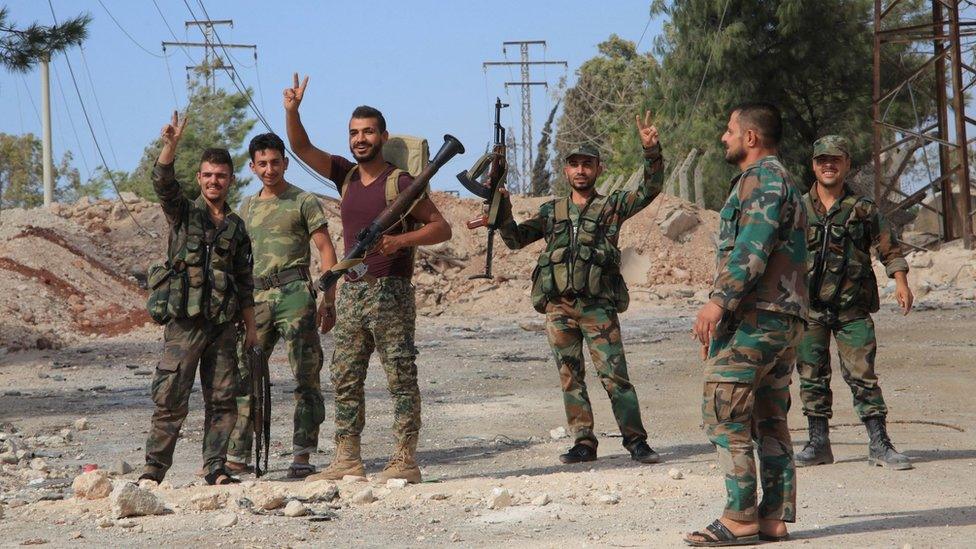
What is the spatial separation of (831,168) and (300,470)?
3.53 metres

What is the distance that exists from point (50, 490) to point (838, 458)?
4583 millimetres

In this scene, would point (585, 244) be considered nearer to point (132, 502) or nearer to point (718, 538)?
point (718, 538)

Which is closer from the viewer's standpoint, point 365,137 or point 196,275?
point 365,137

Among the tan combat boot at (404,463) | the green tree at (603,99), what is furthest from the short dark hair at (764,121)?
the green tree at (603,99)

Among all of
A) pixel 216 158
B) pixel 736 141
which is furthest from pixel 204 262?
pixel 736 141

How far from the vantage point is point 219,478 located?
694 centimetres

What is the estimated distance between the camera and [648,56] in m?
64.4

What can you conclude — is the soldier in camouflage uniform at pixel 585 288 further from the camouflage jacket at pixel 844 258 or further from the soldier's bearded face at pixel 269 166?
the soldier's bearded face at pixel 269 166

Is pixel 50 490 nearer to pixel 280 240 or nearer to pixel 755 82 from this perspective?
pixel 280 240

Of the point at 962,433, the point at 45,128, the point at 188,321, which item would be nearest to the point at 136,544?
the point at 188,321

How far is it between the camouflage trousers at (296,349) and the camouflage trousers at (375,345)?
659 mm

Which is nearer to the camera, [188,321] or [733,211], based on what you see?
[733,211]

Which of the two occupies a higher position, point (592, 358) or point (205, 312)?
point (205, 312)

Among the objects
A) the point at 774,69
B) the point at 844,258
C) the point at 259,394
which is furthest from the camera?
the point at 774,69
